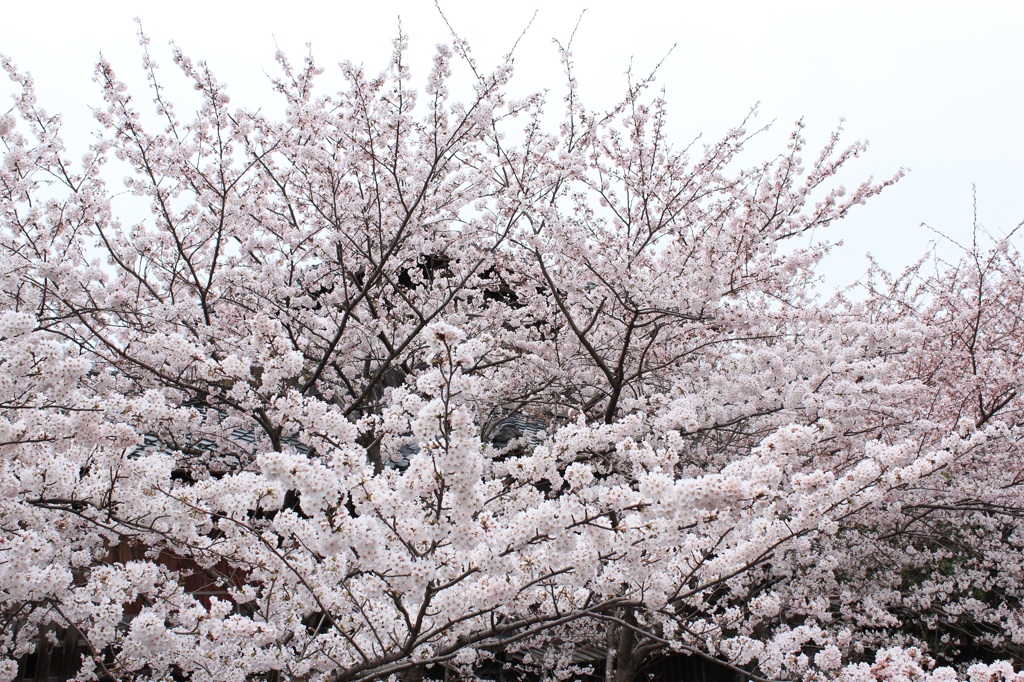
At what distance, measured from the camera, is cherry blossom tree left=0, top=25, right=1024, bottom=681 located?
10.5ft

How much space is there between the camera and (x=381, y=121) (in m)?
6.87

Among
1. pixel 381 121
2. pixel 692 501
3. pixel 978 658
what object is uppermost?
pixel 381 121

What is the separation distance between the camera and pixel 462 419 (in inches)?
108

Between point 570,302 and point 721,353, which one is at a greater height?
point 570,302

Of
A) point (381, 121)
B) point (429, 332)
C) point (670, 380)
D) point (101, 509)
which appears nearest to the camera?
point (429, 332)

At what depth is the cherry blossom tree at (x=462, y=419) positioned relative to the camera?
126 inches

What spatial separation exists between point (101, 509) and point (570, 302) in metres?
4.88

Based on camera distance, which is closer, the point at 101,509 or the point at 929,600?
the point at 101,509

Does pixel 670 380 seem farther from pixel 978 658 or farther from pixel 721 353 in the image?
pixel 978 658

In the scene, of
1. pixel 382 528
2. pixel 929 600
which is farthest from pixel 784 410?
pixel 382 528

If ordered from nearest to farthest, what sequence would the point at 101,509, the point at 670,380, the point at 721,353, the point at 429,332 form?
the point at 429,332, the point at 101,509, the point at 721,353, the point at 670,380

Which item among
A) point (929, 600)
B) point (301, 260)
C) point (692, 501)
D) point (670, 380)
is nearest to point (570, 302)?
point (670, 380)

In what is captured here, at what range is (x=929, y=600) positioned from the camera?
8.06 metres

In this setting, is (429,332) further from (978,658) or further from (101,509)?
(978,658)
